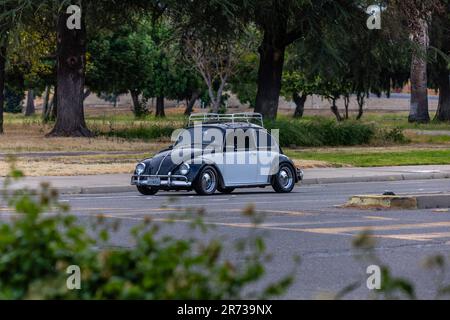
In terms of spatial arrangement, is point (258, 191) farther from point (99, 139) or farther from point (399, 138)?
point (399, 138)

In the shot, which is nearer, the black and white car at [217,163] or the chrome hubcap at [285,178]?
the black and white car at [217,163]

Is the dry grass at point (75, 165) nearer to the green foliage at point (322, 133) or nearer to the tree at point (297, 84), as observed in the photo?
the green foliage at point (322, 133)

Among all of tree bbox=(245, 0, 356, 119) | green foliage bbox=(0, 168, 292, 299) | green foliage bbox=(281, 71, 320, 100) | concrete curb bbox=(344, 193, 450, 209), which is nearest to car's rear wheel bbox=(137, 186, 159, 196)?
concrete curb bbox=(344, 193, 450, 209)

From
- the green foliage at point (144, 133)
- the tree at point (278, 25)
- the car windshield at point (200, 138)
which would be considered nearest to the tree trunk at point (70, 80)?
the green foliage at point (144, 133)

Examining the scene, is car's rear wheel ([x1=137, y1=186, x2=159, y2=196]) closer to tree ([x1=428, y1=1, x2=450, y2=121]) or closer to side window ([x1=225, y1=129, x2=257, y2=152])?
side window ([x1=225, y1=129, x2=257, y2=152])

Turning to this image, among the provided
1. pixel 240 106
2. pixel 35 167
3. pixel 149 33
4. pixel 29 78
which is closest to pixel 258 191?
pixel 35 167

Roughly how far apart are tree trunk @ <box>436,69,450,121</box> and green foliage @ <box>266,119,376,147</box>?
28048 mm

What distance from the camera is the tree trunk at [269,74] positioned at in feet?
148

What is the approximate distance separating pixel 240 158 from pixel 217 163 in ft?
2.64

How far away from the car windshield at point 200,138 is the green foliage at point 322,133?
58.5 ft

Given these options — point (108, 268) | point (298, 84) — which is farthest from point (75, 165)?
point (298, 84)

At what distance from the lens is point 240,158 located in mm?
24422

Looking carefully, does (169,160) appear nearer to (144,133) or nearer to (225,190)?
(225,190)

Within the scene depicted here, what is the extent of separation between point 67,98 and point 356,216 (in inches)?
1043
